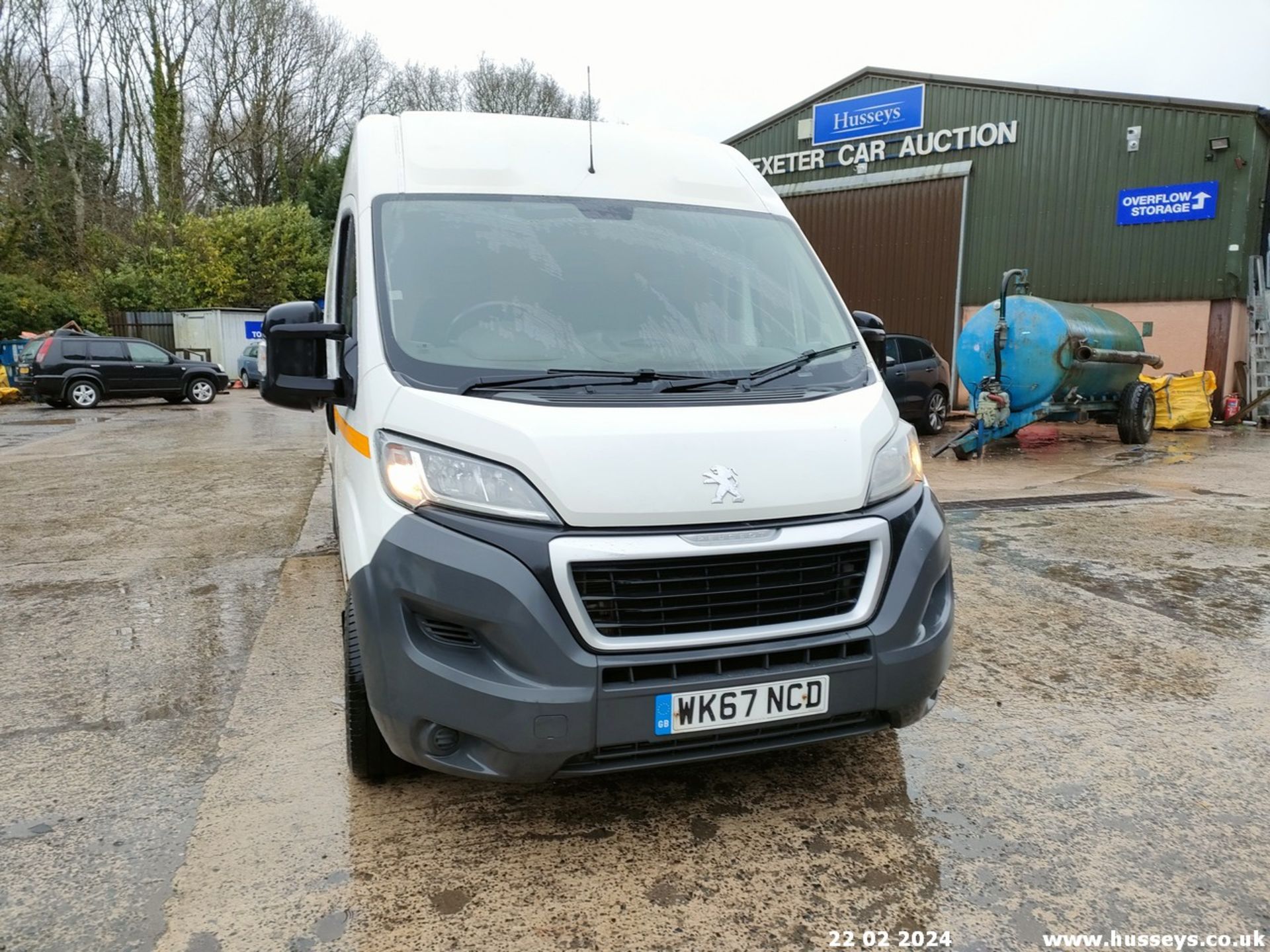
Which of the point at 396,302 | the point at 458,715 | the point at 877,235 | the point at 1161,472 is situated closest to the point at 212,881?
the point at 458,715

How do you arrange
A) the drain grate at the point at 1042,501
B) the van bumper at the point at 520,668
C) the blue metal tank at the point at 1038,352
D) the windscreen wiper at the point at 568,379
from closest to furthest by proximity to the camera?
the van bumper at the point at 520,668
the windscreen wiper at the point at 568,379
the drain grate at the point at 1042,501
the blue metal tank at the point at 1038,352

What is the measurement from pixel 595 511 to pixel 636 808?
1086 millimetres

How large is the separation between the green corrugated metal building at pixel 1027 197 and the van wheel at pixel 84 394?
51.0 ft

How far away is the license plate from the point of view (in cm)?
243

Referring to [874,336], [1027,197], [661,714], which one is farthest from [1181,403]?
[661,714]

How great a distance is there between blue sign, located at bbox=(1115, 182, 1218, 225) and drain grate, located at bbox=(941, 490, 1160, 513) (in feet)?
33.3

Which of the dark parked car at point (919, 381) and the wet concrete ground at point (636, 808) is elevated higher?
the dark parked car at point (919, 381)

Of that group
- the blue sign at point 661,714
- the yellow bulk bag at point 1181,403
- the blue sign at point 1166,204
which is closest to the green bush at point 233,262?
the blue sign at point 1166,204

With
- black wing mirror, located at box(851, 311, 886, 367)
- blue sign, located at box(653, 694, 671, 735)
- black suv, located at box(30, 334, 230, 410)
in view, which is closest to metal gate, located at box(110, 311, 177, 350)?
black suv, located at box(30, 334, 230, 410)

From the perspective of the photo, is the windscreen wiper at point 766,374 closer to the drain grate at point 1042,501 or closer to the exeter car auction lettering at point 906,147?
the drain grate at point 1042,501

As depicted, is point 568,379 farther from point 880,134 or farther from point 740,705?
point 880,134

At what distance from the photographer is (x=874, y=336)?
368cm

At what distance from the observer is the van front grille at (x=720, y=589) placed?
243cm

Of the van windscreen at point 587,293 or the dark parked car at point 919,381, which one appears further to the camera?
the dark parked car at point 919,381
